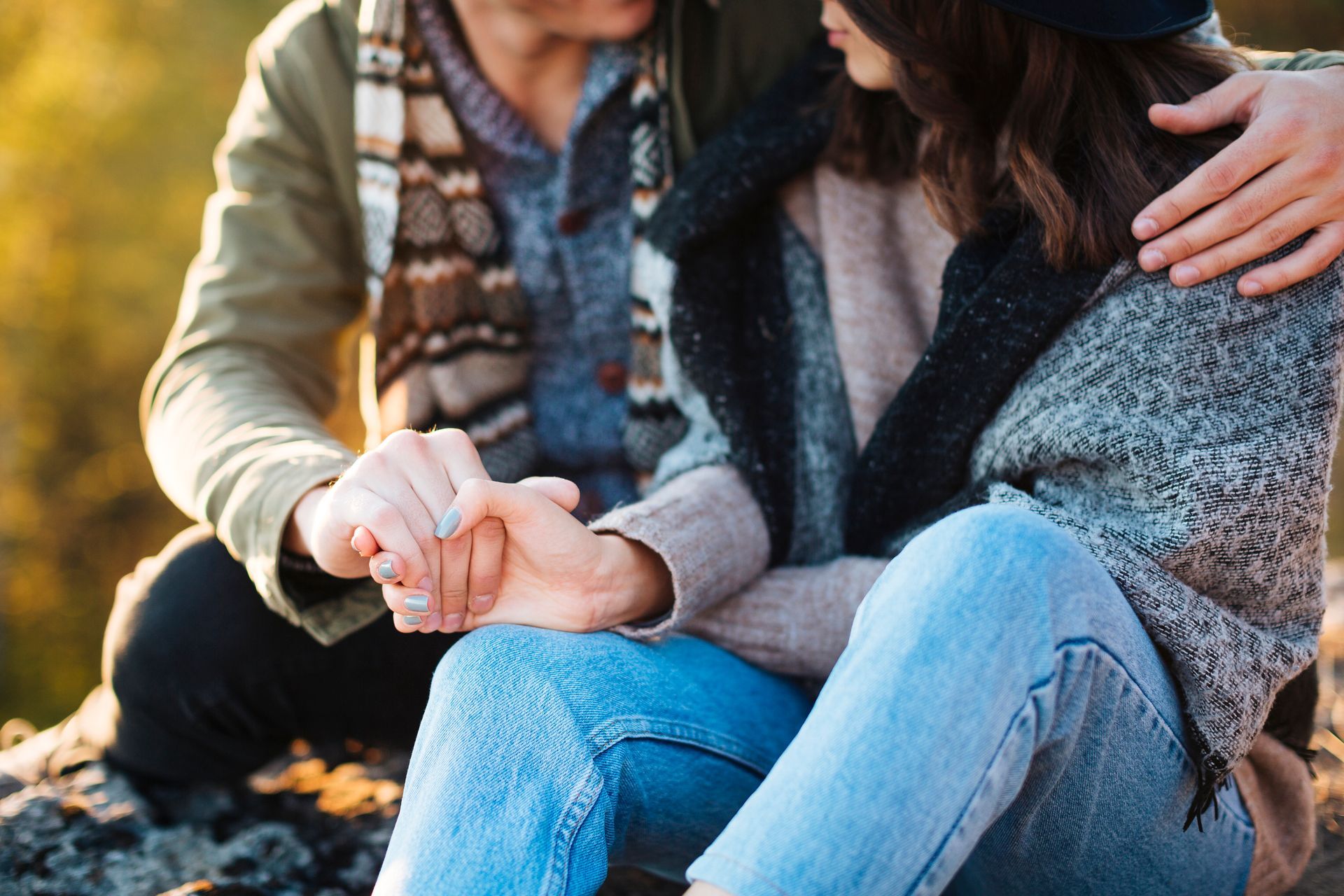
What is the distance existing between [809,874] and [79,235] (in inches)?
264

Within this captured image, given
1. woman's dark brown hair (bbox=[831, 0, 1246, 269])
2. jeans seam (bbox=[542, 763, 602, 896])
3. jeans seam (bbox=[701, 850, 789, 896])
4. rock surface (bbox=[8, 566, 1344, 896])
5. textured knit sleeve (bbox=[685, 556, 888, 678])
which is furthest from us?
rock surface (bbox=[8, 566, 1344, 896])

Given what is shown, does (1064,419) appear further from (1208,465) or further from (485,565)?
(485,565)

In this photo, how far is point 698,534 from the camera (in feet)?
3.50

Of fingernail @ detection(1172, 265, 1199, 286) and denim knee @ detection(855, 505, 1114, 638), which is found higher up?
fingernail @ detection(1172, 265, 1199, 286)

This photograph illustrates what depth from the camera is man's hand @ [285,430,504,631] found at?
0.87 m

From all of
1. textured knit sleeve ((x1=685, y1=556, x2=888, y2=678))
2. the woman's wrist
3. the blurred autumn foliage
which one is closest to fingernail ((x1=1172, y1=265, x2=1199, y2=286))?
textured knit sleeve ((x1=685, y1=556, x2=888, y2=678))

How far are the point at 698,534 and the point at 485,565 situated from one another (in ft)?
0.80

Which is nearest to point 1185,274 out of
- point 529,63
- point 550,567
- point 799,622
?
point 799,622

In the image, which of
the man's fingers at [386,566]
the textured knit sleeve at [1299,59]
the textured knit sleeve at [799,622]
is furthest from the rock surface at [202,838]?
the textured knit sleeve at [1299,59]

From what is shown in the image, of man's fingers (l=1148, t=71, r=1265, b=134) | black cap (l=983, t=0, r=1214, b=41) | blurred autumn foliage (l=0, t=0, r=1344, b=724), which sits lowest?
blurred autumn foliage (l=0, t=0, r=1344, b=724)

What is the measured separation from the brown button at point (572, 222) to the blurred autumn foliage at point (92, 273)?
5299 mm

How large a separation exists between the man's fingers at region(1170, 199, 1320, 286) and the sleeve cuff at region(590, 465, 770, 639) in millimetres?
507

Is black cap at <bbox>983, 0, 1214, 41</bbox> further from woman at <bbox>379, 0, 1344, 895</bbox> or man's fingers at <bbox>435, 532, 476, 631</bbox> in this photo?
man's fingers at <bbox>435, 532, 476, 631</bbox>

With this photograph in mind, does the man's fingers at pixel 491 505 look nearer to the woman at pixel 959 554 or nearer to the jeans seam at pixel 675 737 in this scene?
the woman at pixel 959 554
